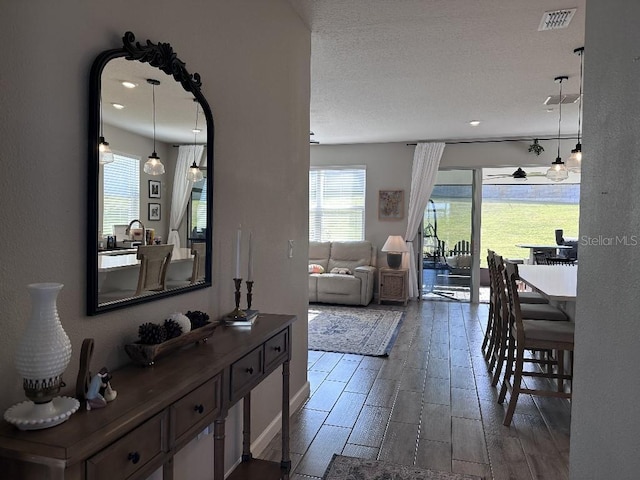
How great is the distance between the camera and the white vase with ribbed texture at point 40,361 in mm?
961

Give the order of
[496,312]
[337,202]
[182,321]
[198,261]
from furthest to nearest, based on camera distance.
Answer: [337,202] < [496,312] < [198,261] < [182,321]

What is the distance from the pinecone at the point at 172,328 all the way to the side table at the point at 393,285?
582 centimetres

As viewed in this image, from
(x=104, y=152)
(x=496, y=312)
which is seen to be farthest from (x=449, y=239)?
(x=104, y=152)

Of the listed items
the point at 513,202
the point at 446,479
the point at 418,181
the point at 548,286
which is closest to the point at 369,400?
the point at 446,479

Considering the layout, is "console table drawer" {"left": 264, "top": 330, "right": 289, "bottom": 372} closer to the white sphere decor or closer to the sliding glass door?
the white sphere decor

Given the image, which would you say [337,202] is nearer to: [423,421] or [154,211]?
[423,421]

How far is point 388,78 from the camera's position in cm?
428

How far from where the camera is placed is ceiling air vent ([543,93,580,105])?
15.4ft

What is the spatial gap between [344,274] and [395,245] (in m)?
0.94

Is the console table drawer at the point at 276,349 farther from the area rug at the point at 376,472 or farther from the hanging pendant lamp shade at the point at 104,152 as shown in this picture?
the hanging pendant lamp shade at the point at 104,152

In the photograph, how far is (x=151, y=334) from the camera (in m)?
1.44

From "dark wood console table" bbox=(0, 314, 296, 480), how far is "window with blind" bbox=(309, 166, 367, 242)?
19.8 ft

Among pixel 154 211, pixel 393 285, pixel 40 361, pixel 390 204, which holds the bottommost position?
pixel 393 285

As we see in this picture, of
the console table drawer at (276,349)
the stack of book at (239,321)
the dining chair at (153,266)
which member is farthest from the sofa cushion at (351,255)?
the dining chair at (153,266)
